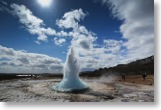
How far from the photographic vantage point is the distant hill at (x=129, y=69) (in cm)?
282

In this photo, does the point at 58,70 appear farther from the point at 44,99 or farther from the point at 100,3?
the point at 100,3

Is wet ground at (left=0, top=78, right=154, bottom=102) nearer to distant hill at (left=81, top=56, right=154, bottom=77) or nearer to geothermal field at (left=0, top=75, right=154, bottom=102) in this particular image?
geothermal field at (left=0, top=75, right=154, bottom=102)

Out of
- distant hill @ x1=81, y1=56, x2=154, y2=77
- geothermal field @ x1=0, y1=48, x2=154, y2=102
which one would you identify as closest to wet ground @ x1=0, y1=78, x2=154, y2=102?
geothermal field @ x1=0, y1=48, x2=154, y2=102

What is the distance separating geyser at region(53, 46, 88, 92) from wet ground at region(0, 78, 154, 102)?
0.06 metres

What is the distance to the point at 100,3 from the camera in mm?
2867

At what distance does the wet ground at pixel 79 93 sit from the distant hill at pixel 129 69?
11cm

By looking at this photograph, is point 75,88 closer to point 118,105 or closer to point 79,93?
point 79,93

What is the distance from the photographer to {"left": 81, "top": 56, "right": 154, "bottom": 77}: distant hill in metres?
2.82

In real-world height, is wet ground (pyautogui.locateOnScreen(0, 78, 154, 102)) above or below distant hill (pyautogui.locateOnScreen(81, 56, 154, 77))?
below

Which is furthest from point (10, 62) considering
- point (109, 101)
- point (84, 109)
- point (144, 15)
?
point (144, 15)

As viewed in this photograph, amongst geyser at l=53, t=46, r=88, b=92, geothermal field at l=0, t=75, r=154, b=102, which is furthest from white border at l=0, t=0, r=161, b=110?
geyser at l=53, t=46, r=88, b=92

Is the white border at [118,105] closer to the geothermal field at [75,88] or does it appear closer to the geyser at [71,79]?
the geothermal field at [75,88]

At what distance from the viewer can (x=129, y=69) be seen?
116 inches

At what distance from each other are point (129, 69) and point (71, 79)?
0.77 m
